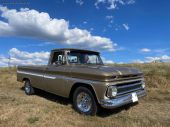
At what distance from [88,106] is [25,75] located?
14.3 ft

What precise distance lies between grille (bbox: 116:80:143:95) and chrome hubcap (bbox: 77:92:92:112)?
33.8 inches

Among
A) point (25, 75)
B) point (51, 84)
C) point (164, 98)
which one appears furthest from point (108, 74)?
point (25, 75)

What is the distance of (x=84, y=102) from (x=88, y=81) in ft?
2.42

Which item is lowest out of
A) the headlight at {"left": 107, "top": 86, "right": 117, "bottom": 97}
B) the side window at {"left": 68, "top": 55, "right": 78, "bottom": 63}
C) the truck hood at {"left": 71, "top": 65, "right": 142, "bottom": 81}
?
the headlight at {"left": 107, "top": 86, "right": 117, "bottom": 97}

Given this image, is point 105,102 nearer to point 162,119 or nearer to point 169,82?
point 162,119

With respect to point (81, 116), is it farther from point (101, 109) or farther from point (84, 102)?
point (101, 109)

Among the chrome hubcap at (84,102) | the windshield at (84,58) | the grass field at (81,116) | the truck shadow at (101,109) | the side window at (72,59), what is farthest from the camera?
the windshield at (84,58)

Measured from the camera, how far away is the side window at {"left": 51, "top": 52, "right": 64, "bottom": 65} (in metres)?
7.51

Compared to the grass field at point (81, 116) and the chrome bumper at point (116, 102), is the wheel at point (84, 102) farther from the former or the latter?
the chrome bumper at point (116, 102)

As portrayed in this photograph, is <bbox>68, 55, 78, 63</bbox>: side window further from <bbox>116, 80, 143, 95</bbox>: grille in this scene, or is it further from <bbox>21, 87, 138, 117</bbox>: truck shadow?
<bbox>116, 80, 143, 95</bbox>: grille

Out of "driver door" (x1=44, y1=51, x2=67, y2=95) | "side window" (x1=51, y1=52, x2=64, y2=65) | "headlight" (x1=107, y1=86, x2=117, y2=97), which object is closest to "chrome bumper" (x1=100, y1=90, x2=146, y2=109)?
"headlight" (x1=107, y1=86, x2=117, y2=97)

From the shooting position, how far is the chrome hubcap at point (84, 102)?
629 cm

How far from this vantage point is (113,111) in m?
6.77

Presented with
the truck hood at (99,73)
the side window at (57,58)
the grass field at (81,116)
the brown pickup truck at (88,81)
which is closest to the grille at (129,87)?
the brown pickup truck at (88,81)
